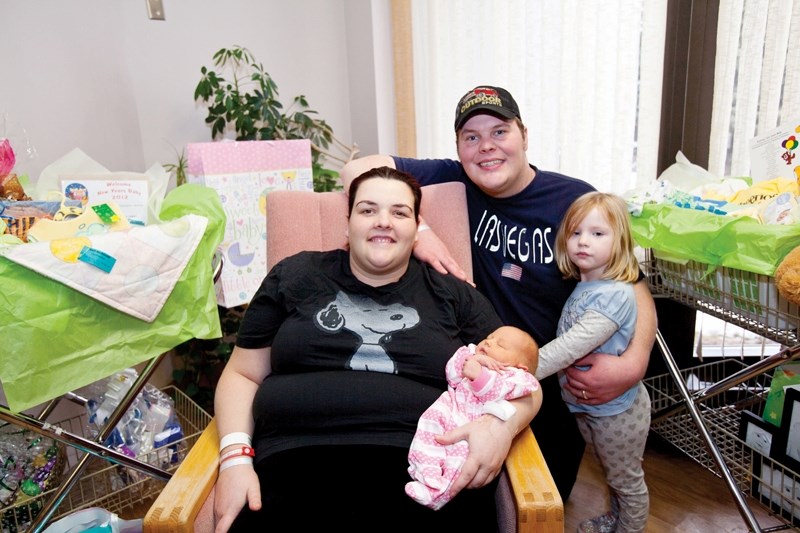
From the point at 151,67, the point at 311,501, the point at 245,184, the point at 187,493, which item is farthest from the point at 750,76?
the point at 151,67

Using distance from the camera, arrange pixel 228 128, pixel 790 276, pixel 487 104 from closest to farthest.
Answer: pixel 790 276 → pixel 487 104 → pixel 228 128

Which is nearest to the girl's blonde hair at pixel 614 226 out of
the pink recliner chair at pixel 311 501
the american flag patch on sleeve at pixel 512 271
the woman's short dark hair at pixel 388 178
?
the american flag patch on sleeve at pixel 512 271

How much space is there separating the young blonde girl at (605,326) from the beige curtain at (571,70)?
0.84 metres

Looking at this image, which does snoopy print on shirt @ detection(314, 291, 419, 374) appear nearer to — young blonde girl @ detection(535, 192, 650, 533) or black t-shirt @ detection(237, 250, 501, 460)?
black t-shirt @ detection(237, 250, 501, 460)

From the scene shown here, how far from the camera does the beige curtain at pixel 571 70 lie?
2098 millimetres

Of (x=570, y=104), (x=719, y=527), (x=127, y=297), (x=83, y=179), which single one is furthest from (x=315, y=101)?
(x=719, y=527)

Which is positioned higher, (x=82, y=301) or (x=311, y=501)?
(x=82, y=301)

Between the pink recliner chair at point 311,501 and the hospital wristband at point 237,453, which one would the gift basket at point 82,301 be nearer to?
the pink recliner chair at point 311,501

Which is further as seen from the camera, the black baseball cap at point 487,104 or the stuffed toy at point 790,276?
the black baseball cap at point 487,104

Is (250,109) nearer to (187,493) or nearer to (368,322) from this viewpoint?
(368,322)

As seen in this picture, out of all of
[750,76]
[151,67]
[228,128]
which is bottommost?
[228,128]

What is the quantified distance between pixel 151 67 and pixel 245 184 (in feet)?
2.75

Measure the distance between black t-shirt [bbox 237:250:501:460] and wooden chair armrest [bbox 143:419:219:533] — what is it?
0.36 ft

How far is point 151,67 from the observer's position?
243cm
